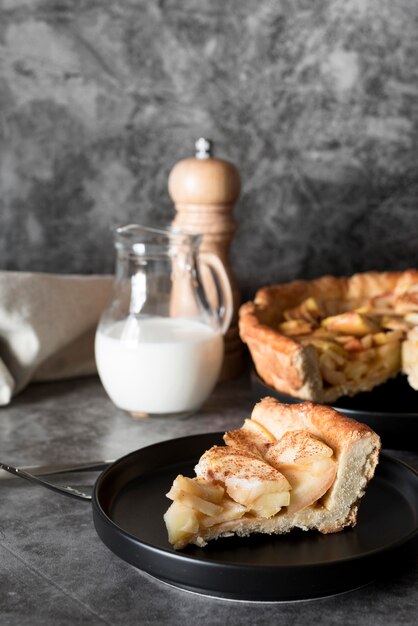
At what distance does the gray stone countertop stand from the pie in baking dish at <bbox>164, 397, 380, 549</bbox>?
0.08m

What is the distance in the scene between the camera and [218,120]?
91.7 inches

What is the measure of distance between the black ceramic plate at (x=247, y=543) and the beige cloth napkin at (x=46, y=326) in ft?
1.88

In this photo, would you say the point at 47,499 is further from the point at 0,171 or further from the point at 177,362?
the point at 0,171

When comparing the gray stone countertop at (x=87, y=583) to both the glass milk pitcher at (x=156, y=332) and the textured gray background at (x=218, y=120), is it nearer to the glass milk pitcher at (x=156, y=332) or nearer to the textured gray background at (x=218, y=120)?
the glass milk pitcher at (x=156, y=332)

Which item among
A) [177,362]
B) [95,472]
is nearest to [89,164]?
[177,362]

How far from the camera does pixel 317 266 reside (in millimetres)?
2441

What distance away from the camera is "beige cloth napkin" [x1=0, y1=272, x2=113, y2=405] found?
192cm

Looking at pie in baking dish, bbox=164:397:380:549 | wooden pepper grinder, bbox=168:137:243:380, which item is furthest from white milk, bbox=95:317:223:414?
pie in baking dish, bbox=164:397:380:549

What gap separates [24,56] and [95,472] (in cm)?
116

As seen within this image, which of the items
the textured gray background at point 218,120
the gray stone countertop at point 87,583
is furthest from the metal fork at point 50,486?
the textured gray background at point 218,120

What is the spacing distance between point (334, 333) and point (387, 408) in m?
0.19

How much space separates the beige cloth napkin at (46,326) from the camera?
6.30 feet

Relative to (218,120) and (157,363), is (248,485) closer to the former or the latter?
(157,363)

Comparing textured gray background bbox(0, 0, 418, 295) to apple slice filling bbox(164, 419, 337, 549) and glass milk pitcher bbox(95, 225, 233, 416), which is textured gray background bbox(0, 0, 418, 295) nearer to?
glass milk pitcher bbox(95, 225, 233, 416)
